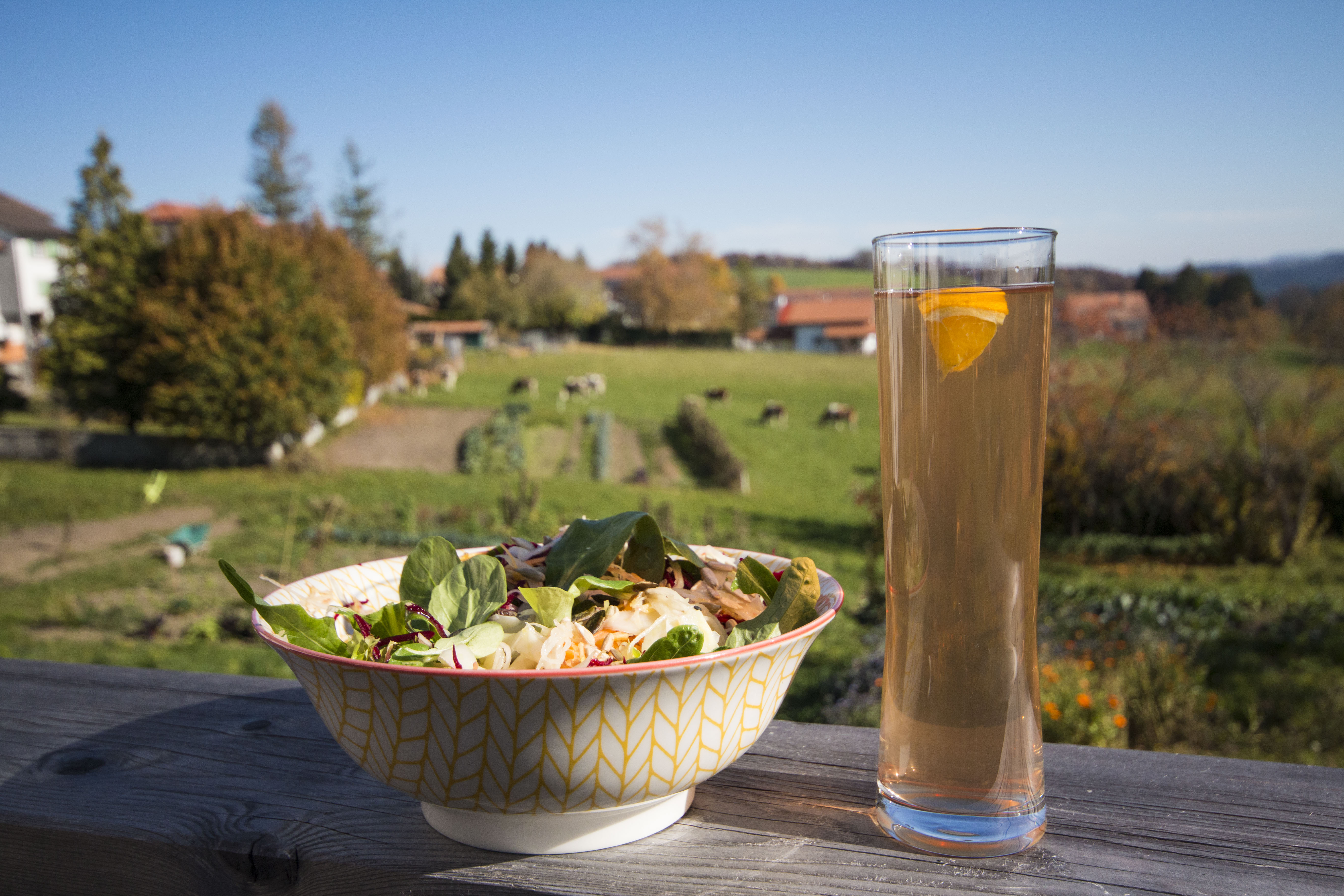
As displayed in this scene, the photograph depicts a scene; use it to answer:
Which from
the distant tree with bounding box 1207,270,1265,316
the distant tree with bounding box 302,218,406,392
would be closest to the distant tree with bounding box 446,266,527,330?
the distant tree with bounding box 302,218,406,392

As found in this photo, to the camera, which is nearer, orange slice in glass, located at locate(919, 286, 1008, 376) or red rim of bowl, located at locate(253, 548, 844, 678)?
red rim of bowl, located at locate(253, 548, 844, 678)

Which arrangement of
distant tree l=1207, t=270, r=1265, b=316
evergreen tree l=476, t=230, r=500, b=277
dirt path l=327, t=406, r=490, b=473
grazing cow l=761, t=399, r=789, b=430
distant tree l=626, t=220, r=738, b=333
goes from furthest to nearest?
evergreen tree l=476, t=230, r=500, b=277, distant tree l=626, t=220, r=738, b=333, grazing cow l=761, t=399, r=789, b=430, dirt path l=327, t=406, r=490, b=473, distant tree l=1207, t=270, r=1265, b=316

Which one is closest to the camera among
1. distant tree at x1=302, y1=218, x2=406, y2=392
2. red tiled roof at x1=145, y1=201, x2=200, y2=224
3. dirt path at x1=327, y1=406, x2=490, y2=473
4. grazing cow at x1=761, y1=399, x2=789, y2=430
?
dirt path at x1=327, y1=406, x2=490, y2=473

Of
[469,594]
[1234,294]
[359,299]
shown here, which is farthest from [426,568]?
[359,299]

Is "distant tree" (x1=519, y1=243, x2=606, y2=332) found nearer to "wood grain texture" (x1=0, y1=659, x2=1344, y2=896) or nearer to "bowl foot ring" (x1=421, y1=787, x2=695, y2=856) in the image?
"wood grain texture" (x1=0, y1=659, x2=1344, y2=896)

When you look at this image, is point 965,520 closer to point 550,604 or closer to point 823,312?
point 550,604

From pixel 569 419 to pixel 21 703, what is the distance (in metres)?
19.9

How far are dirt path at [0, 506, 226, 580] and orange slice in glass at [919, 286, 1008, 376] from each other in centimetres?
1097

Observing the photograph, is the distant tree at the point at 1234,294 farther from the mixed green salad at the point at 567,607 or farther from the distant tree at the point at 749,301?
the distant tree at the point at 749,301

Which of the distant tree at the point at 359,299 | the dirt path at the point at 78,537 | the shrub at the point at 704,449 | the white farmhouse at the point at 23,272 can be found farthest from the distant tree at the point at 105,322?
the white farmhouse at the point at 23,272

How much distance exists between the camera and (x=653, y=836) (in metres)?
0.80

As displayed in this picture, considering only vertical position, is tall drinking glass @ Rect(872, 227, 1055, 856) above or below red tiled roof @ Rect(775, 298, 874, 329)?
below

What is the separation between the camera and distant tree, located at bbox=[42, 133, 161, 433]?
1522 centimetres

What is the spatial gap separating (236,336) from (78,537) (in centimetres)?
448
